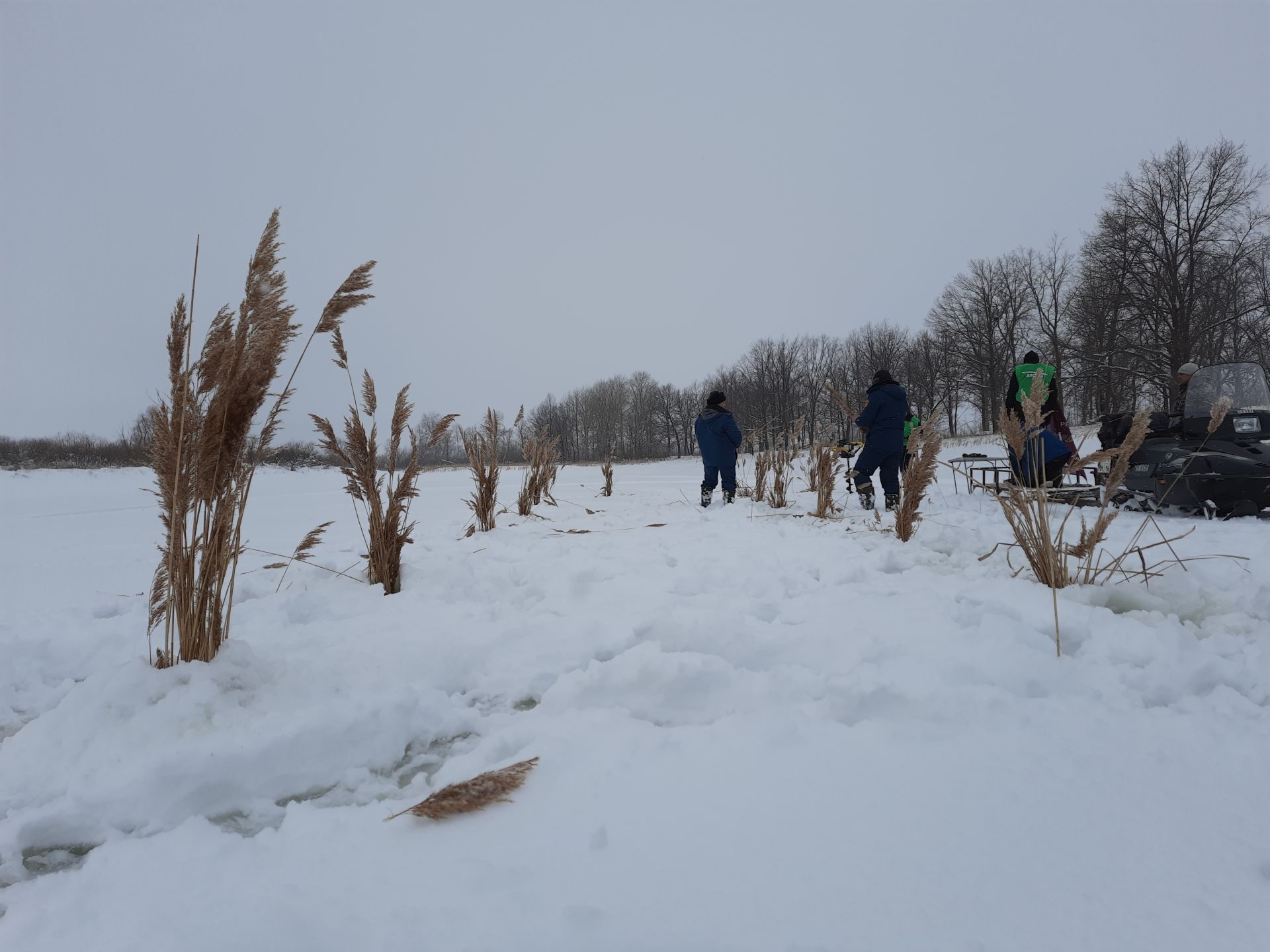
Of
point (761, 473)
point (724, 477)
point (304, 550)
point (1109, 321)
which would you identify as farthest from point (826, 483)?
point (1109, 321)

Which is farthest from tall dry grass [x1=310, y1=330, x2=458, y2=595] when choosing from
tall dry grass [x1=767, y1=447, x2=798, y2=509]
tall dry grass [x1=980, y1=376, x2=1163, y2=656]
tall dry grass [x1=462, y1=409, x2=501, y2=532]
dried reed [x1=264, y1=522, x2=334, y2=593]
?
tall dry grass [x1=767, y1=447, x2=798, y2=509]

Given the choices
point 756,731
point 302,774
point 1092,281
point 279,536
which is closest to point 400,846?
point 302,774

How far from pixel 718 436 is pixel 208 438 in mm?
6152

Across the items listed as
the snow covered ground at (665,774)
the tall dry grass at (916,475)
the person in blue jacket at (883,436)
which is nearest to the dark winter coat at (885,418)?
the person in blue jacket at (883,436)

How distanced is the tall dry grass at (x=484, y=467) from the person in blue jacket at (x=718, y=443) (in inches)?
112

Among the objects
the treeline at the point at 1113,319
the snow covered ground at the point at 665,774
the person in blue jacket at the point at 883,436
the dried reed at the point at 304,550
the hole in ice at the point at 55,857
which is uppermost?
the treeline at the point at 1113,319

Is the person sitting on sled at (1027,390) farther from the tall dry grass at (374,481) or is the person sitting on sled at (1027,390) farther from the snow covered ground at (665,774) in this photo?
the tall dry grass at (374,481)

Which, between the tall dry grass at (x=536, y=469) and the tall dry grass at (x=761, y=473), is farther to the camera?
the tall dry grass at (x=761, y=473)

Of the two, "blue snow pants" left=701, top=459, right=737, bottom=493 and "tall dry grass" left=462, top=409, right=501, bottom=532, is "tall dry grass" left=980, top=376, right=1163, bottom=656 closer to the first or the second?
"tall dry grass" left=462, top=409, right=501, bottom=532

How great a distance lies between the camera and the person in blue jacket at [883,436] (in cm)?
584

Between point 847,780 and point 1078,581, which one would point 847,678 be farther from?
point 1078,581

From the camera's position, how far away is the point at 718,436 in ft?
23.8

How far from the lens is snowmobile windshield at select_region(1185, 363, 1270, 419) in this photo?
503 cm

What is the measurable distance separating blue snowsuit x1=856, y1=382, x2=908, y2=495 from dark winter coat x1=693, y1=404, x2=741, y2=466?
1693mm
